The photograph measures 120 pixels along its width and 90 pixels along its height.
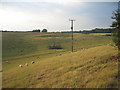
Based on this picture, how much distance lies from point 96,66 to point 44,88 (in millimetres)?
8453

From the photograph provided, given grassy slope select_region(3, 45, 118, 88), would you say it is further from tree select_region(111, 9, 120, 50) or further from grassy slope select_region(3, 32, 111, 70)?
grassy slope select_region(3, 32, 111, 70)

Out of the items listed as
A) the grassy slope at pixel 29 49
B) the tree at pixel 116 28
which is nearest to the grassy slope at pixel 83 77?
the tree at pixel 116 28

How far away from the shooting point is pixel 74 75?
19609 mm

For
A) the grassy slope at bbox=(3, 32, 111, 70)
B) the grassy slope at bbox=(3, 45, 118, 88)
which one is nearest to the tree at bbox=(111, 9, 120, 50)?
the grassy slope at bbox=(3, 45, 118, 88)

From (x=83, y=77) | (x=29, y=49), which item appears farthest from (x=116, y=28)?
(x=29, y=49)

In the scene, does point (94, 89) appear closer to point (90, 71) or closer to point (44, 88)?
point (90, 71)

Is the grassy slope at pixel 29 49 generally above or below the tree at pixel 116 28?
below

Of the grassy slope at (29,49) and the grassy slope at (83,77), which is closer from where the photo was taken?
the grassy slope at (83,77)

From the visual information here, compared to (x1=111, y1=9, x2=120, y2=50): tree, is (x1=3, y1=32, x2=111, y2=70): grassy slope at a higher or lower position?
lower

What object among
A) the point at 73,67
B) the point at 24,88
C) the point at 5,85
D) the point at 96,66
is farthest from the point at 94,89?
the point at 5,85

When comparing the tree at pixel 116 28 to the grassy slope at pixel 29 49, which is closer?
the tree at pixel 116 28

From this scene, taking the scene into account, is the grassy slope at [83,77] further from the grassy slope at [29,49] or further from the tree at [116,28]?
the grassy slope at [29,49]

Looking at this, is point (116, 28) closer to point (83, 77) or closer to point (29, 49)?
point (83, 77)

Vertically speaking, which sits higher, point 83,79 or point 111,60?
point 111,60
